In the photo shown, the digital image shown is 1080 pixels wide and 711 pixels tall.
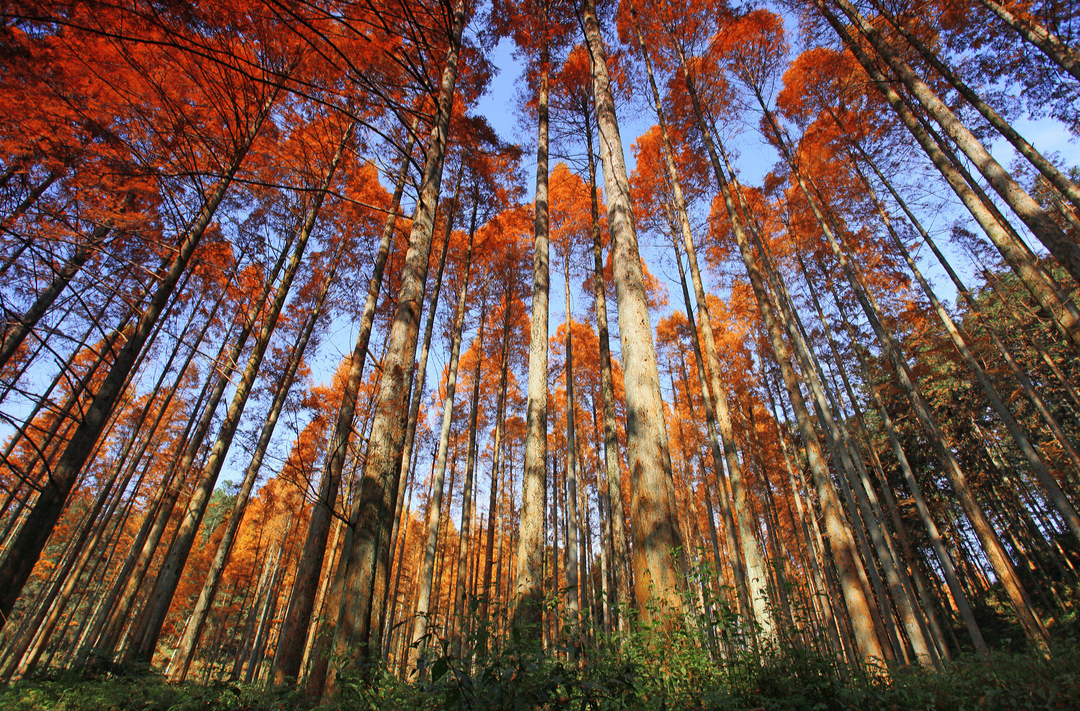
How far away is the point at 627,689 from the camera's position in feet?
7.71

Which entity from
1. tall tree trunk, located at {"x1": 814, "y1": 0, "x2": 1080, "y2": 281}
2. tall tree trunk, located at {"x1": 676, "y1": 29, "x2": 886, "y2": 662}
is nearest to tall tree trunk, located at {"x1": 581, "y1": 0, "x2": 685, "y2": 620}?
tall tree trunk, located at {"x1": 676, "y1": 29, "x2": 886, "y2": 662}

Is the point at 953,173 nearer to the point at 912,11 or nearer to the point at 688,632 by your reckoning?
the point at 912,11

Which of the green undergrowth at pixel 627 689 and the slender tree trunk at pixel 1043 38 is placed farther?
the slender tree trunk at pixel 1043 38

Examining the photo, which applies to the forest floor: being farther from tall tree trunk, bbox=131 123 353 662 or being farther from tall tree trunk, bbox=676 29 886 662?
tall tree trunk, bbox=131 123 353 662

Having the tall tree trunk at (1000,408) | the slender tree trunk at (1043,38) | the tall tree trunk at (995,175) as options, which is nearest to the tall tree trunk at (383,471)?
the tall tree trunk at (995,175)

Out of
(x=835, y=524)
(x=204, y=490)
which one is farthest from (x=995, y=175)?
(x=204, y=490)

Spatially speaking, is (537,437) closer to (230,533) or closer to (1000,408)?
(230,533)

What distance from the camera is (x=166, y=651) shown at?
75.9ft

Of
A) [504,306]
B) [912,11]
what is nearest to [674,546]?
[912,11]

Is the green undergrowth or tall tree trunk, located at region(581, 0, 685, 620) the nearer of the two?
the green undergrowth

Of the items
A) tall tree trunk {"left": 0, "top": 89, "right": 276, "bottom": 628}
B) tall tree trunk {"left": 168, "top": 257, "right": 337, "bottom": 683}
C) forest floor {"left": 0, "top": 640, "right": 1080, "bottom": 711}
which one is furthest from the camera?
tall tree trunk {"left": 168, "top": 257, "right": 337, "bottom": 683}

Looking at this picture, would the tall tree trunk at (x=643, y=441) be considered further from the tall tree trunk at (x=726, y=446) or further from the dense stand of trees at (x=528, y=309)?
the tall tree trunk at (x=726, y=446)

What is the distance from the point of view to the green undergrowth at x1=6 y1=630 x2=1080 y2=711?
2.05 metres

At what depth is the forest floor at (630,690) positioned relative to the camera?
80.6 inches
